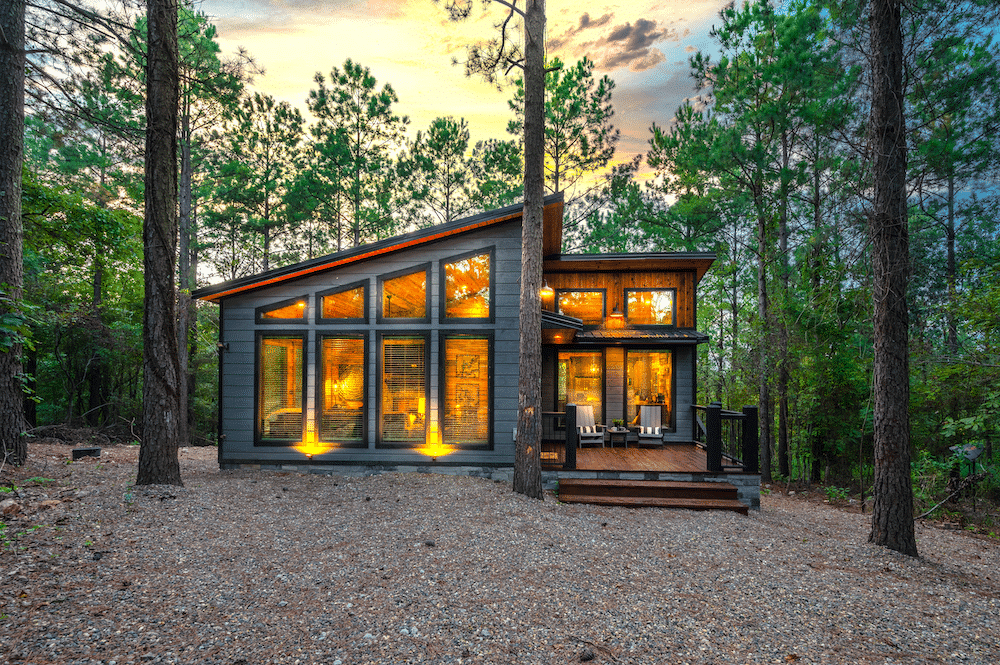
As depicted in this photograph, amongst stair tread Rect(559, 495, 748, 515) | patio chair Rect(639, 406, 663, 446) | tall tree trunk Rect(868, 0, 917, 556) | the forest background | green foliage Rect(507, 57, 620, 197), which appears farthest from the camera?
green foliage Rect(507, 57, 620, 197)

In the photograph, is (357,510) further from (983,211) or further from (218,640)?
(983,211)

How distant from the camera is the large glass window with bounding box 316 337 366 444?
23.3ft

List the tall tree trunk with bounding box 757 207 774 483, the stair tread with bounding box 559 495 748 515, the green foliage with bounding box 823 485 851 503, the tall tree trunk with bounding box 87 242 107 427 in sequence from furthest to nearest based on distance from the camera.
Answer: the tall tree trunk with bounding box 87 242 107 427, the tall tree trunk with bounding box 757 207 774 483, the green foliage with bounding box 823 485 851 503, the stair tread with bounding box 559 495 748 515

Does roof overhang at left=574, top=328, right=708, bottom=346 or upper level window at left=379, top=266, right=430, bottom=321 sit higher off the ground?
upper level window at left=379, top=266, right=430, bottom=321

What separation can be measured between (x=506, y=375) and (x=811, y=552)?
434 cm

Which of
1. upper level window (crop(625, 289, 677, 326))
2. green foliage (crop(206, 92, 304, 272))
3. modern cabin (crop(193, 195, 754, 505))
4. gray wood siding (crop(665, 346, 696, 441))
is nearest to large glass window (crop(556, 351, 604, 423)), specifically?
upper level window (crop(625, 289, 677, 326))

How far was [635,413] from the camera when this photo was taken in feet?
31.2

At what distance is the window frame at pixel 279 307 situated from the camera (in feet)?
23.5

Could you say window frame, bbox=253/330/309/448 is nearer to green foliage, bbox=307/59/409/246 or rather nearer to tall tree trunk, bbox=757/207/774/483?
green foliage, bbox=307/59/409/246

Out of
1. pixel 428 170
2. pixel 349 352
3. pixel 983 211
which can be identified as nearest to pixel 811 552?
pixel 349 352

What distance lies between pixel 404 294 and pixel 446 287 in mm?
725

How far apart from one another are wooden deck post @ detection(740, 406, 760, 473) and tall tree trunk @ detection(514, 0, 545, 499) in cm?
319

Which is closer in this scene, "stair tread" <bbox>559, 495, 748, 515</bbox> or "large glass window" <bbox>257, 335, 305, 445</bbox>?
"stair tread" <bbox>559, 495, 748, 515</bbox>

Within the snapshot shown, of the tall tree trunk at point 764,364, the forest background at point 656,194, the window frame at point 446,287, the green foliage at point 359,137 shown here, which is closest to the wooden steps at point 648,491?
the window frame at point 446,287
